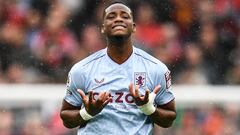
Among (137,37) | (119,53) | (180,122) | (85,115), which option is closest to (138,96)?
(85,115)

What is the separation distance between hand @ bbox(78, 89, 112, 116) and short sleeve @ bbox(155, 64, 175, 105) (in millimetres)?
437

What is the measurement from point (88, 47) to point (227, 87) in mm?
1877

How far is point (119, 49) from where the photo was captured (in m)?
6.86

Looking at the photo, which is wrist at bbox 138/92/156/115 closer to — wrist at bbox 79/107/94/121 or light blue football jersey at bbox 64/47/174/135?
light blue football jersey at bbox 64/47/174/135

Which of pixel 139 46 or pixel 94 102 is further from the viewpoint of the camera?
pixel 139 46

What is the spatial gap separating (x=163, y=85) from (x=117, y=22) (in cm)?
58

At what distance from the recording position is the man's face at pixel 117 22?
6688mm

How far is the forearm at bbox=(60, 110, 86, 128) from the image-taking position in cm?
675

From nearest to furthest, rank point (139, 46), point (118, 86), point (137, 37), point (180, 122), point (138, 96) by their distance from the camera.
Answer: point (138, 96), point (118, 86), point (180, 122), point (139, 46), point (137, 37)

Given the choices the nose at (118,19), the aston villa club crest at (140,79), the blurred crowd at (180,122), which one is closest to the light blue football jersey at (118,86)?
the aston villa club crest at (140,79)

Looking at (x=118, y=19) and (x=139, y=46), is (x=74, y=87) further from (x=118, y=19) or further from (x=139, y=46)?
(x=139, y=46)

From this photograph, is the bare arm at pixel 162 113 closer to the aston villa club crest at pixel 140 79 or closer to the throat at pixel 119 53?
the aston villa club crest at pixel 140 79

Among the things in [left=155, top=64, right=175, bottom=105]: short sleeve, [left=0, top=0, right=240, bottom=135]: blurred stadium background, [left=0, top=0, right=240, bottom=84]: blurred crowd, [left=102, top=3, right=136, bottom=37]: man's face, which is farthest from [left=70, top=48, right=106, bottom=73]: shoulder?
[left=0, top=0, right=240, bottom=84]: blurred crowd

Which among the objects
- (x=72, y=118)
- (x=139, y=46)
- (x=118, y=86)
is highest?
(x=118, y=86)
